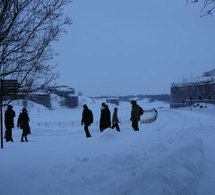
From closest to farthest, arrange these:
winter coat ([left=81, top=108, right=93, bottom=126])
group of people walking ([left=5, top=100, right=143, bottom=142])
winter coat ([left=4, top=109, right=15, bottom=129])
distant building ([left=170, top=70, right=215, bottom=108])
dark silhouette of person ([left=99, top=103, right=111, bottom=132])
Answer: winter coat ([left=4, top=109, right=15, bottom=129]) → group of people walking ([left=5, top=100, right=143, bottom=142]) → winter coat ([left=81, top=108, right=93, bottom=126]) → dark silhouette of person ([left=99, top=103, right=111, bottom=132]) → distant building ([left=170, top=70, right=215, bottom=108])

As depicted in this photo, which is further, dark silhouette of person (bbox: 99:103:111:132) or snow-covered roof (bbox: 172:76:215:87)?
snow-covered roof (bbox: 172:76:215:87)

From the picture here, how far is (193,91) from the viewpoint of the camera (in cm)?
5956

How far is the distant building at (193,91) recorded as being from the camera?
5468cm

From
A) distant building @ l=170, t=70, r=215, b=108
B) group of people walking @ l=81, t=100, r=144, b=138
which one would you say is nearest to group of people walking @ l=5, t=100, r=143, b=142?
group of people walking @ l=81, t=100, r=144, b=138

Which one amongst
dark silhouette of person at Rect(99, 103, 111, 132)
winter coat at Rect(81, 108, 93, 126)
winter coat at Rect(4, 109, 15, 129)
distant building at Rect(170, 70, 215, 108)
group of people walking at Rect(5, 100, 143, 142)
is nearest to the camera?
winter coat at Rect(4, 109, 15, 129)

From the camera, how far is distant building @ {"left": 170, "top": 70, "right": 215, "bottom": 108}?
2153 inches

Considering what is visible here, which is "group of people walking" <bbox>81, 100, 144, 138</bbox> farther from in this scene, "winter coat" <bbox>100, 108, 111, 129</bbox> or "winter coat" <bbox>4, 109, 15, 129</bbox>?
"winter coat" <bbox>4, 109, 15, 129</bbox>

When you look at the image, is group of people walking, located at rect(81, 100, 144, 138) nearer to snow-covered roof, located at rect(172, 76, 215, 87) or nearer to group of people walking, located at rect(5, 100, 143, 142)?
group of people walking, located at rect(5, 100, 143, 142)

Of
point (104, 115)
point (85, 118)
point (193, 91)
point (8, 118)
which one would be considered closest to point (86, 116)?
point (85, 118)

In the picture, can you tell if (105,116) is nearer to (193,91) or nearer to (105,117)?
(105,117)

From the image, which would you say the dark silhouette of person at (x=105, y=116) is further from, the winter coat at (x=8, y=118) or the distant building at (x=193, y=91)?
the distant building at (x=193, y=91)

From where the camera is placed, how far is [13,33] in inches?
220

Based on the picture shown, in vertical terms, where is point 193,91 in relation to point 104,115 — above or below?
above

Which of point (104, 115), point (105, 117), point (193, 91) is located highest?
point (193, 91)
